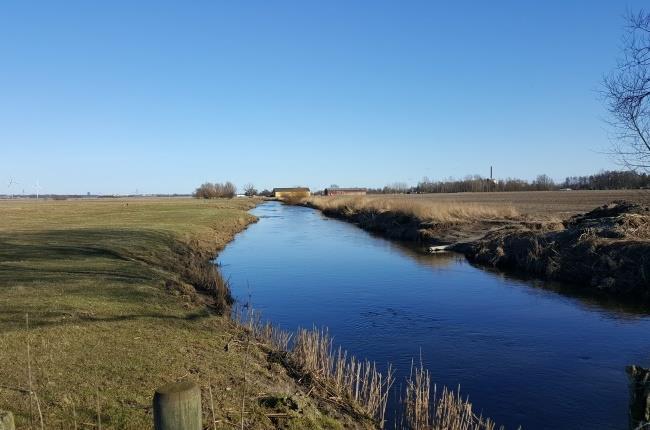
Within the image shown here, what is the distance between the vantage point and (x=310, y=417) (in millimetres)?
6375

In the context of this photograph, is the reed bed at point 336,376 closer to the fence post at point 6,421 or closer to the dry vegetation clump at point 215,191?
the fence post at point 6,421

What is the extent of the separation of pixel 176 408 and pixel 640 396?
478 centimetres

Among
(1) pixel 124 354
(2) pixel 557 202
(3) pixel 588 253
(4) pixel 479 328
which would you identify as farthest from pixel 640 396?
(2) pixel 557 202

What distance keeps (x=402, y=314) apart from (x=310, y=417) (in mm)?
8781

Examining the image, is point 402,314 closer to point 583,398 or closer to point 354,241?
point 583,398

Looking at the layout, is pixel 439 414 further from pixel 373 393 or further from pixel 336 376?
pixel 336 376

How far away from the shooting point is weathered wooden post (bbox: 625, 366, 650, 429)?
5.26m

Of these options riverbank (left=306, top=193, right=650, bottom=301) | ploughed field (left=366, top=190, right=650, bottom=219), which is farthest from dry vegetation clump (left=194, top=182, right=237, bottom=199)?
riverbank (left=306, top=193, right=650, bottom=301)

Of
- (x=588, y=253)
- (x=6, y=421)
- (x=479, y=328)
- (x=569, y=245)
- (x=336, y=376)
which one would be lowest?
(x=479, y=328)

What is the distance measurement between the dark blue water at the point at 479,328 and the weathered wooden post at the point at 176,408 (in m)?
6.28

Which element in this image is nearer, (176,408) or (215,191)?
(176,408)

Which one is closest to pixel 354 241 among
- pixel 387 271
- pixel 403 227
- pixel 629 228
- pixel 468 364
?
pixel 403 227

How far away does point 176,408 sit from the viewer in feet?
10.1

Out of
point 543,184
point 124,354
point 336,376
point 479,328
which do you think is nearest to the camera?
point 124,354
